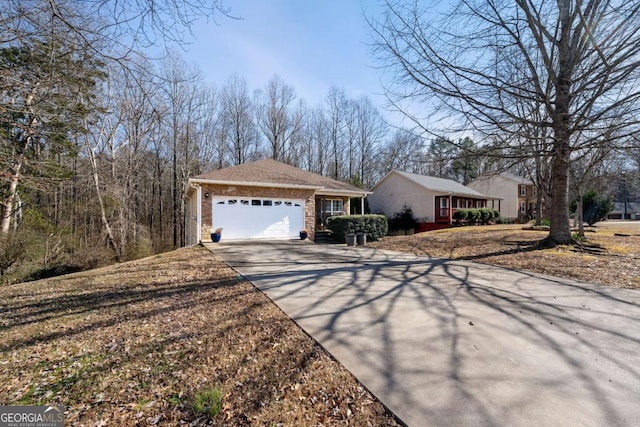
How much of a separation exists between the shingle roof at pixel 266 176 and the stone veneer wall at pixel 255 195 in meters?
0.38

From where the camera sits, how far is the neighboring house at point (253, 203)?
12203 mm

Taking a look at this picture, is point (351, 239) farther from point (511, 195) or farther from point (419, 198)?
point (511, 195)

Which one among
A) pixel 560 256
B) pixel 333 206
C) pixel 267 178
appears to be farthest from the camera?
pixel 333 206

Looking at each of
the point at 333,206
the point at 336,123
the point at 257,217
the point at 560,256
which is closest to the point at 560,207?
the point at 560,256

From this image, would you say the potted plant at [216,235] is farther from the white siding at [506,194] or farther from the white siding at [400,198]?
the white siding at [506,194]

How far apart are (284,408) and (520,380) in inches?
79.3

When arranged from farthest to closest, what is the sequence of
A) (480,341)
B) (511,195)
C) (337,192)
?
(511,195), (337,192), (480,341)

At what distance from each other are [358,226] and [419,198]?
35.2 feet

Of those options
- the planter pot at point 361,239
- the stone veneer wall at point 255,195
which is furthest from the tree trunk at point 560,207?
the stone veneer wall at point 255,195

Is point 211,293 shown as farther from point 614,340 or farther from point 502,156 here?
A: point 502,156

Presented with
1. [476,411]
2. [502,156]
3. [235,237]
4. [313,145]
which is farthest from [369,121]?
[476,411]

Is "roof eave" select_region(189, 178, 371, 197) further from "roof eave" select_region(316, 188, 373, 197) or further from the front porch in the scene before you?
the front porch

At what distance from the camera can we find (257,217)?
43.1ft

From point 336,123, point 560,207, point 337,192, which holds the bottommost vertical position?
point 560,207
